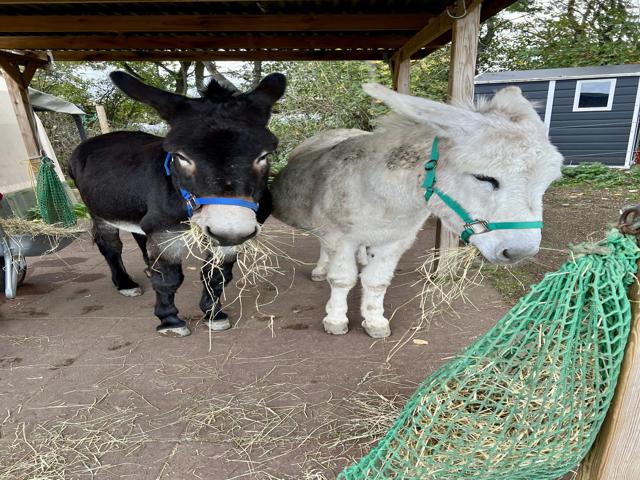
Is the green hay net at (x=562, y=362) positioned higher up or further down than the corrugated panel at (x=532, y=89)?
further down

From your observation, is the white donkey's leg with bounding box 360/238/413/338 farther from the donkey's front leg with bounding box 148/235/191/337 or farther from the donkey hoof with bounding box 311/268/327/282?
the donkey's front leg with bounding box 148/235/191/337

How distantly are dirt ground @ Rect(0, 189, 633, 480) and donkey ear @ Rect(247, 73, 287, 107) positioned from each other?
930mm

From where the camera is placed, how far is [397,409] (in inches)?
92.7

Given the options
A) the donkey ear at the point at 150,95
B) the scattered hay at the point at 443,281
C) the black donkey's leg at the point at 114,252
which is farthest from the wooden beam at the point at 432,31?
the black donkey's leg at the point at 114,252

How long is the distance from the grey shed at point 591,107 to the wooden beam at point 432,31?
382 inches

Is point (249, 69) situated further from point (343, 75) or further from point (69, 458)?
point (69, 458)

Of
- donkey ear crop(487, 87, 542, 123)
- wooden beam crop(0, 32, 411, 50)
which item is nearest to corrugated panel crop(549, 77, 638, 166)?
wooden beam crop(0, 32, 411, 50)

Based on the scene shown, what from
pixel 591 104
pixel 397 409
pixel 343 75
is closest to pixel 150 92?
pixel 397 409

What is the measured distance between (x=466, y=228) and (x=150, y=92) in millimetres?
2150

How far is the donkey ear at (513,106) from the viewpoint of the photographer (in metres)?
2.05

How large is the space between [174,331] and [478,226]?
2.56 metres

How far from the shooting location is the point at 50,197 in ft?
16.0

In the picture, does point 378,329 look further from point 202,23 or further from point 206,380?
point 202,23

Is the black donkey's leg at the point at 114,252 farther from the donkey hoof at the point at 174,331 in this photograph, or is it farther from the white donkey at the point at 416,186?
the white donkey at the point at 416,186
